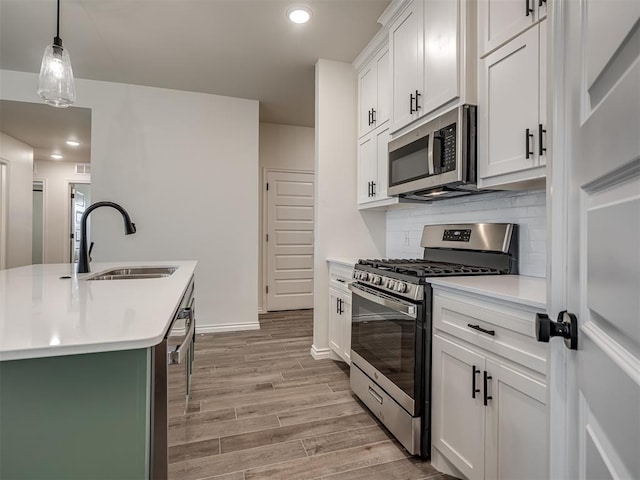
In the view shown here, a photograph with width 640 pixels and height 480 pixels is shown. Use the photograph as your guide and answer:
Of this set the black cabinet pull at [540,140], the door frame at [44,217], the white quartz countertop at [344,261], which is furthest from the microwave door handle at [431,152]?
the door frame at [44,217]

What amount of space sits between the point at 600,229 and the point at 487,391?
1.06 metres

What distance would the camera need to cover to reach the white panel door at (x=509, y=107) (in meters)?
1.49

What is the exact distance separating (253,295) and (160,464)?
3293mm

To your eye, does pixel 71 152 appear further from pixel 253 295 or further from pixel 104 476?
pixel 104 476

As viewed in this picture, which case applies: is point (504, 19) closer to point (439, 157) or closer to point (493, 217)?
point (439, 157)

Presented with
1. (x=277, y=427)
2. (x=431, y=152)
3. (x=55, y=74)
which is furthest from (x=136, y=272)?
(x=431, y=152)

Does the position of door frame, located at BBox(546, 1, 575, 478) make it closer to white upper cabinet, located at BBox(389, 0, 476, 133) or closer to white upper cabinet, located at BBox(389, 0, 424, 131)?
white upper cabinet, located at BBox(389, 0, 476, 133)

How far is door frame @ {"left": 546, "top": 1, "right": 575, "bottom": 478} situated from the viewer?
0.65 metres

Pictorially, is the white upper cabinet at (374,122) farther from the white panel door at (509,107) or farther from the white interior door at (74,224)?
the white interior door at (74,224)

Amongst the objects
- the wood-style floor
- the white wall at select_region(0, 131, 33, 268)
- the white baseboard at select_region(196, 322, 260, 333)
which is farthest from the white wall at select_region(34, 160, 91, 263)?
the wood-style floor

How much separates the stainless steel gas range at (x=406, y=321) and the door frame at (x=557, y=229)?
968mm

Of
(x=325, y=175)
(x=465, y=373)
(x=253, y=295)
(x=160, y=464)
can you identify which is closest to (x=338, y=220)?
(x=325, y=175)

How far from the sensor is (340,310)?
2.84 metres

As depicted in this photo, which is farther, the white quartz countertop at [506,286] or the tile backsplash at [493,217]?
the tile backsplash at [493,217]
